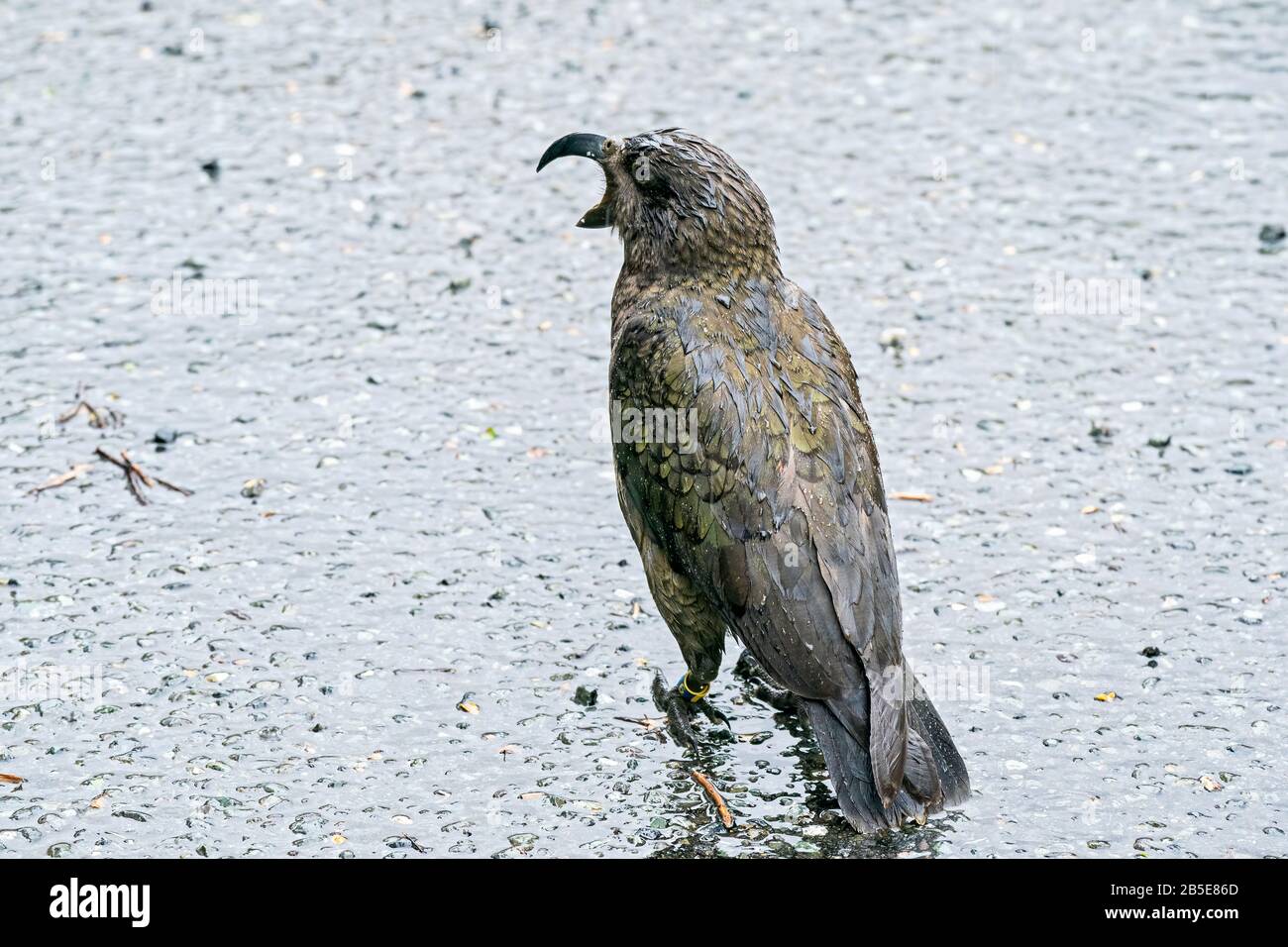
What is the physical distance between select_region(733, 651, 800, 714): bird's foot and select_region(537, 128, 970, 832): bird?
0.02 m

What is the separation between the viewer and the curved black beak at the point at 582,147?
5.88 metres

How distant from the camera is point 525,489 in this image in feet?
22.8

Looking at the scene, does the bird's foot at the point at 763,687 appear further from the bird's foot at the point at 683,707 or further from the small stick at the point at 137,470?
the small stick at the point at 137,470

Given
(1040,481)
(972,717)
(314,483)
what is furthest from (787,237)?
(972,717)

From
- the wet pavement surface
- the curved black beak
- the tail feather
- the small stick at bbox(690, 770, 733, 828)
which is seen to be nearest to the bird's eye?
the curved black beak

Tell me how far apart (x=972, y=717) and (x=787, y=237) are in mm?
3739

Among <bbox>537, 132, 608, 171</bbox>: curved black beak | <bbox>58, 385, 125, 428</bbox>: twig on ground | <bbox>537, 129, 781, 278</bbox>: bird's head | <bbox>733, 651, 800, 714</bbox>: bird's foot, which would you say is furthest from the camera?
<bbox>58, 385, 125, 428</bbox>: twig on ground

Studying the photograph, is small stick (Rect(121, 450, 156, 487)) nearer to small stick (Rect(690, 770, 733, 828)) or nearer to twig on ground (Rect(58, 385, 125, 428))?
twig on ground (Rect(58, 385, 125, 428))

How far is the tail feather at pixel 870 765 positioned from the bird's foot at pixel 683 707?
61 cm

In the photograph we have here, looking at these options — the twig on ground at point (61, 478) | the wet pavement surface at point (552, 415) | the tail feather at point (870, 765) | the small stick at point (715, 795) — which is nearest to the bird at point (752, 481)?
the tail feather at point (870, 765)

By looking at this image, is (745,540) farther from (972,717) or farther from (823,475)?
(972,717)

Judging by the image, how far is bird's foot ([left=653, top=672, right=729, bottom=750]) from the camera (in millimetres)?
5582

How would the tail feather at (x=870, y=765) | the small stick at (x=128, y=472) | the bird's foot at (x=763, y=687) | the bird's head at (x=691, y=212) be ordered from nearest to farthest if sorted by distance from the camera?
the tail feather at (x=870, y=765), the bird's head at (x=691, y=212), the bird's foot at (x=763, y=687), the small stick at (x=128, y=472)

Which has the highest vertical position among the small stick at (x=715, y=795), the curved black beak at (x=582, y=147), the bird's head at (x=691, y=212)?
the curved black beak at (x=582, y=147)
